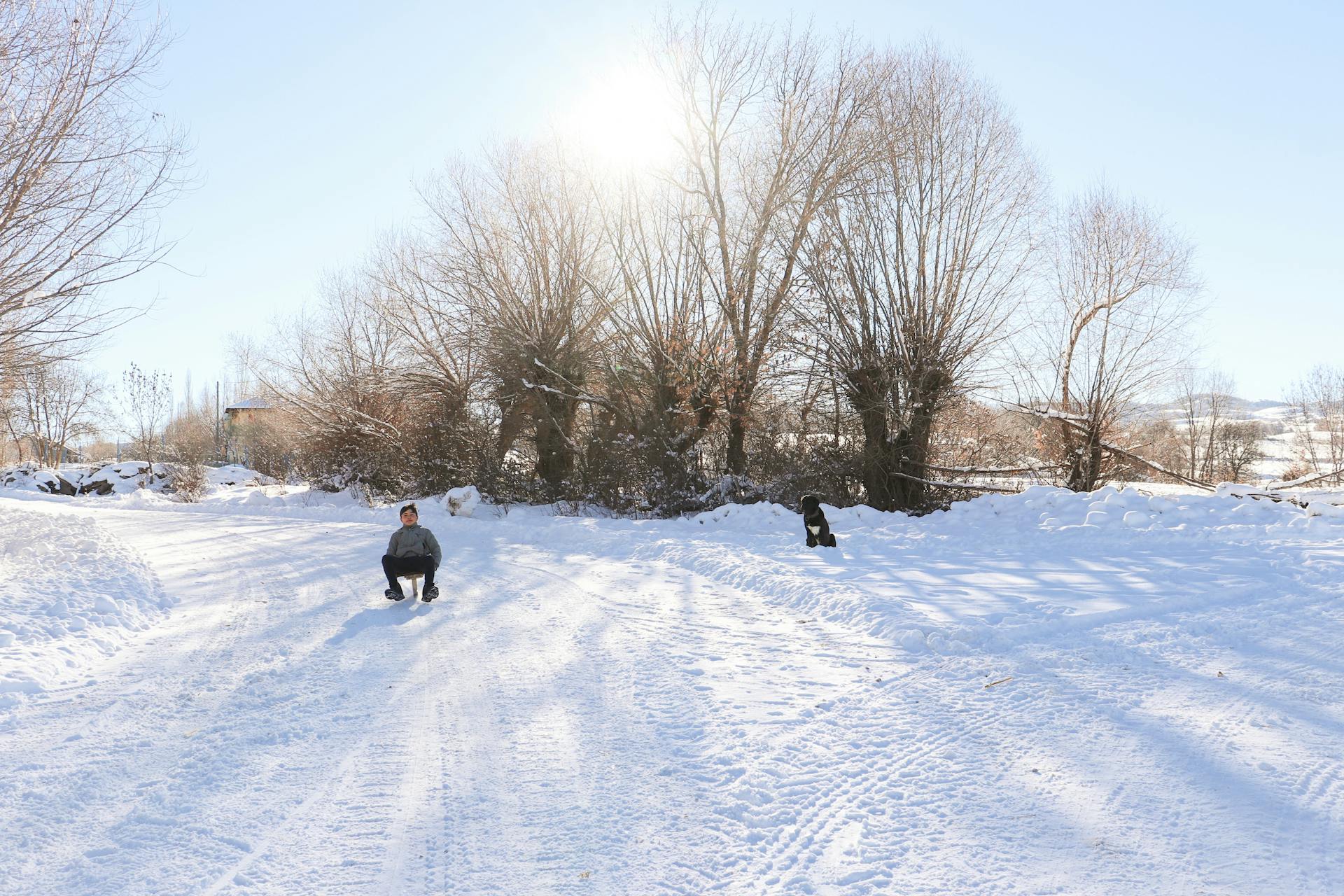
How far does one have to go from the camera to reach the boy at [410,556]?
29.7 ft

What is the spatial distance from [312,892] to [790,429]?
16.3m

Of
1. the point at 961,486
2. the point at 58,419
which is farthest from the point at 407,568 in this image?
the point at 58,419

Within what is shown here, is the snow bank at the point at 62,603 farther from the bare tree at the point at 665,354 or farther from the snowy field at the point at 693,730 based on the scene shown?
the bare tree at the point at 665,354

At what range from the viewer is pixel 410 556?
30.1 feet

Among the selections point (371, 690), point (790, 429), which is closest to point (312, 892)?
point (371, 690)

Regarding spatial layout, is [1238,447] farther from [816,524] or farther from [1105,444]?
[816,524]

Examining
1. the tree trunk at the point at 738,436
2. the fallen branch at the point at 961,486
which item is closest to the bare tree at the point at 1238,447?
the fallen branch at the point at 961,486

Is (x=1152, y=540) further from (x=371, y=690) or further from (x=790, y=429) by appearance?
(x=371, y=690)

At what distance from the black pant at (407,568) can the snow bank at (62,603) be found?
2362mm

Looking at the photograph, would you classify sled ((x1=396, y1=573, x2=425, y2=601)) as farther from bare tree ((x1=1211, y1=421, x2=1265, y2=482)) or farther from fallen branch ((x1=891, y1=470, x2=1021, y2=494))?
bare tree ((x1=1211, y1=421, x2=1265, y2=482))

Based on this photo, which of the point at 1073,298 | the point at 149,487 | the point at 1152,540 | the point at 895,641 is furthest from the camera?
the point at 149,487

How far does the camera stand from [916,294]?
17.8 meters

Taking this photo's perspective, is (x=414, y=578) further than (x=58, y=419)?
No

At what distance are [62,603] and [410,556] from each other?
11.4 ft
